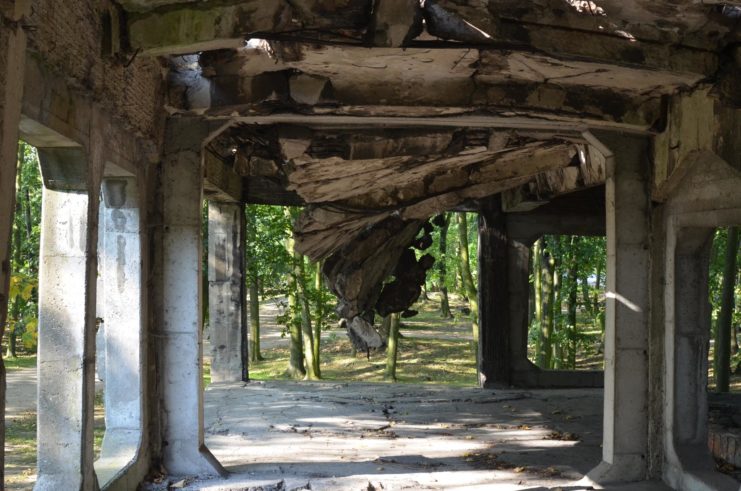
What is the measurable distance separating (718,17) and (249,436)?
589cm

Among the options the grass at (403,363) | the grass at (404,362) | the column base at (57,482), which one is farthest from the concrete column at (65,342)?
the grass at (403,363)

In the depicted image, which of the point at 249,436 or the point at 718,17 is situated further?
the point at 249,436

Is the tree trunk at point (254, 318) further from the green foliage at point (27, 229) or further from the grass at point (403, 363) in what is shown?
the green foliage at point (27, 229)

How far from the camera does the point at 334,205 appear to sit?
1055cm

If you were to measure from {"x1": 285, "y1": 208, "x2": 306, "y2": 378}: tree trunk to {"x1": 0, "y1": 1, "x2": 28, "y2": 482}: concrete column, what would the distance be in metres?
12.0

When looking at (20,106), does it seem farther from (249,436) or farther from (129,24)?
(249,436)

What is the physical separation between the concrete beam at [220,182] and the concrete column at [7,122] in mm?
5451

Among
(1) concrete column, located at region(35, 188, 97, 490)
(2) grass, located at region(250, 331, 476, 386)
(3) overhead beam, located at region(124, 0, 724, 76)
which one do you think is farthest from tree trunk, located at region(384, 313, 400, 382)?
(1) concrete column, located at region(35, 188, 97, 490)

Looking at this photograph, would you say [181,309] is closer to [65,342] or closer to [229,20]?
[65,342]

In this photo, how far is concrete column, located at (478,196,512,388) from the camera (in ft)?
39.6

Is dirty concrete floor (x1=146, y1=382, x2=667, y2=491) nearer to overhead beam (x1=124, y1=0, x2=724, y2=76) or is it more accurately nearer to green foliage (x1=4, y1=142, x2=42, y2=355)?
overhead beam (x1=124, y1=0, x2=724, y2=76)

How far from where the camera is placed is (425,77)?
5.99m

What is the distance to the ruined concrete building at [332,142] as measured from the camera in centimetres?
467

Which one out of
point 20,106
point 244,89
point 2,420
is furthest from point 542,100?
point 2,420
